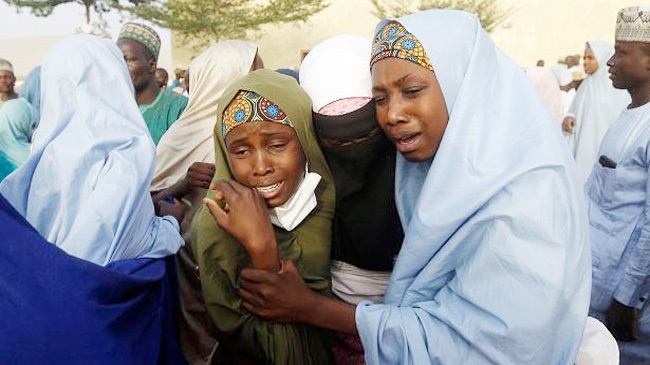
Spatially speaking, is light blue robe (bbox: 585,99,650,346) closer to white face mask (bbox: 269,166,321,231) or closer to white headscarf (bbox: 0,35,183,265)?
white face mask (bbox: 269,166,321,231)

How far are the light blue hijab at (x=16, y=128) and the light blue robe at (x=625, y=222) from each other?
15.5 ft

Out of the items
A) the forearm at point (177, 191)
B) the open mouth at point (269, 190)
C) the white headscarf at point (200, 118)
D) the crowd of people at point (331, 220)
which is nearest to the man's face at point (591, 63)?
the white headscarf at point (200, 118)

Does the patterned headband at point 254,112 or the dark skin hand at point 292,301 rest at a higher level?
the patterned headband at point 254,112

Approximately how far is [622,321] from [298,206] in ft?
7.38

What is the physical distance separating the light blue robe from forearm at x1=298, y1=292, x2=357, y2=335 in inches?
78.3

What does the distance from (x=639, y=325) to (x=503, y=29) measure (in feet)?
96.1

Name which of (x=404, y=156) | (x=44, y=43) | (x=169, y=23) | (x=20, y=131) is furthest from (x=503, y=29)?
(x=44, y=43)

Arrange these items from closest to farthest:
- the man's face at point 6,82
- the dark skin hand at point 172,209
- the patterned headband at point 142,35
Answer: the dark skin hand at point 172,209 → the patterned headband at point 142,35 → the man's face at point 6,82

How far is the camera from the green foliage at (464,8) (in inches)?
1097

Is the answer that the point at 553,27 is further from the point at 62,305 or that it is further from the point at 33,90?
the point at 62,305

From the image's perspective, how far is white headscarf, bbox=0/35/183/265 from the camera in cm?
157

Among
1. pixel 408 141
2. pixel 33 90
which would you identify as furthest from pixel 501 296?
pixel 33 90

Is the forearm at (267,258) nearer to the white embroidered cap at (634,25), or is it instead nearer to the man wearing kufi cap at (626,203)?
the man wearing kufi cap at (626,203)

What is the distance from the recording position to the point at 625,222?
2.93 metres
